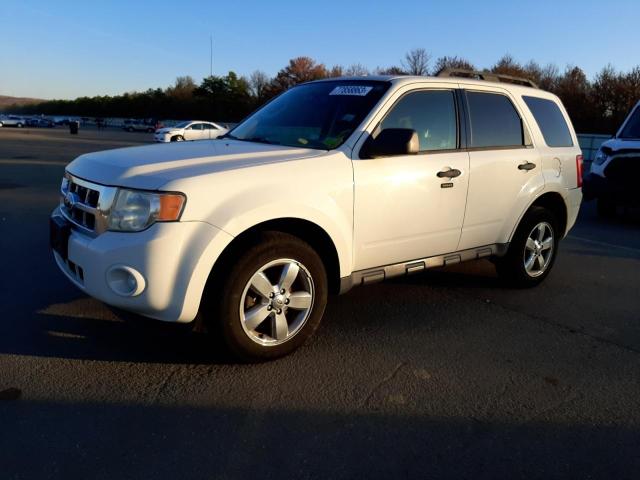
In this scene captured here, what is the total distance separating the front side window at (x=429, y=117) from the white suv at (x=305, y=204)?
0.04ft

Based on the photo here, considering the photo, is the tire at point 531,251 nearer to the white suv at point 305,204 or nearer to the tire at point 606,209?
the white suv at point 305,204

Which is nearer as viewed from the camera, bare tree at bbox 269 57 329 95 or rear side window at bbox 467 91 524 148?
rear side window at bbox 467 91 524 148

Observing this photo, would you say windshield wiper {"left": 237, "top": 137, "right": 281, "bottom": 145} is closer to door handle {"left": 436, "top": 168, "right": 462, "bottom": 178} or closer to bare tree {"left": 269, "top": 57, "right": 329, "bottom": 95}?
door handle {"left": 436, "top": 168, "right": 462, "bottom": 178}

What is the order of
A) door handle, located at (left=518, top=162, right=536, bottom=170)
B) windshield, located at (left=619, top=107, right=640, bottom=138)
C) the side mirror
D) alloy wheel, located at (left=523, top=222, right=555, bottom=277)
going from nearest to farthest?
the side mirror < door handle, located at (left=518, top=162, right=536, bottom=170) < alloy wheel, located at (left=523, top=222, right=555, bottom=277) < windshield, located at (left=619, top=107, right=640, bottom=138)

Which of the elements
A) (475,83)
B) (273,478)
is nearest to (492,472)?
(273,478)

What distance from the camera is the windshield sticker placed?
4.07 metres

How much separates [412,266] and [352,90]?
143cm

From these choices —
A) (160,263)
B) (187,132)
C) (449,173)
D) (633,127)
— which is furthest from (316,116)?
(187,132)

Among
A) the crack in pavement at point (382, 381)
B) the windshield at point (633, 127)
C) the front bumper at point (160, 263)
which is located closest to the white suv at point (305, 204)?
the front bumper at point (160, 263)

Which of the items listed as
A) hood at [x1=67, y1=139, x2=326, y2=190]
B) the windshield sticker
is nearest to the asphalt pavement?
hood at [x1=67, y1=139, x2=326, y2=190]

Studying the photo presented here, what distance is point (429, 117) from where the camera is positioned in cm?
420

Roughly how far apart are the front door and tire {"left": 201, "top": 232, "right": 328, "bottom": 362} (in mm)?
447

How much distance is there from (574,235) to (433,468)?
6.65m

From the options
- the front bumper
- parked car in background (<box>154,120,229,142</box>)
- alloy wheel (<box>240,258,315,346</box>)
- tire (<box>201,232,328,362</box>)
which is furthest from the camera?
parked car in background (<box>154,120,229,142</box>)
